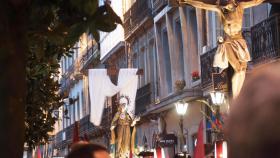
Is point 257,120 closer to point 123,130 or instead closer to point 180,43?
point 123,130

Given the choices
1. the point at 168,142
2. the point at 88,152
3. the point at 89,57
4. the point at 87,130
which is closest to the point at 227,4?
the point at 88,152

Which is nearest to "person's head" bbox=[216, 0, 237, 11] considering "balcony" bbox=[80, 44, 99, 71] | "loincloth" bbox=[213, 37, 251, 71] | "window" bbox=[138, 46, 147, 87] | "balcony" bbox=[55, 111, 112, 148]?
"loincloth" bbox=[213, 37, 251, 71]

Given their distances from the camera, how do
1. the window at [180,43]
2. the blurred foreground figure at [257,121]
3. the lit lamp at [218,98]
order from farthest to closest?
the window at [180,43] < the lit lamp at [218,98] < the blurred foreground figure at [257,121]

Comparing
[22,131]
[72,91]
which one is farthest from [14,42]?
[72,91]

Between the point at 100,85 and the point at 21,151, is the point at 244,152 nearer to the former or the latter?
the point at 21,151

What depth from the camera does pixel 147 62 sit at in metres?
34.9

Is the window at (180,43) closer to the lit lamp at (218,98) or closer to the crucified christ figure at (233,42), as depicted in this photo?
the lit lamp at (218,98)

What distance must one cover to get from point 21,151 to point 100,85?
79.3ft

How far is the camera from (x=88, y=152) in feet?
13.3

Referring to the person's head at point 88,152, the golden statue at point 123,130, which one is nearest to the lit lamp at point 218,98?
the golden statue at point 123,130

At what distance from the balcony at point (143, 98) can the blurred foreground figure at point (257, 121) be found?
99.7ft

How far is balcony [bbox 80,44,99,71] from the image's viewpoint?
52438 mm

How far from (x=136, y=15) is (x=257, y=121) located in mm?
35037

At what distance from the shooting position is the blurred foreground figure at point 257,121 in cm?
163
